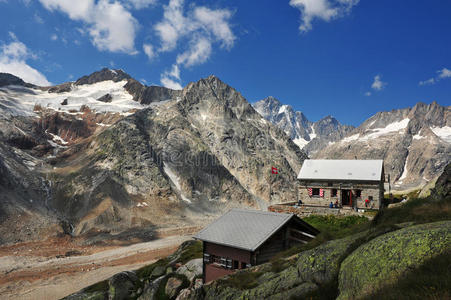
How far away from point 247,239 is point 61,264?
45393 mm

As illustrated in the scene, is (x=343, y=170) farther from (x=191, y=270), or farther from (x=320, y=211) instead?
(x=191, y=270)

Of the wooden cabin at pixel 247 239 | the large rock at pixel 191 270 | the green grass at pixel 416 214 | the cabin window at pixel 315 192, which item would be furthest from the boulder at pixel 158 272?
the cabin window at pixel 315 192

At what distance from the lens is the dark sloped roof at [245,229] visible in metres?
18.4

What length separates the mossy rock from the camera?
724cm

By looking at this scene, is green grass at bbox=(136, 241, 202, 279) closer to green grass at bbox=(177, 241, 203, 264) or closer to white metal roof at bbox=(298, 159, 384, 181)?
green grass at bbox=(177, 241, 203, 264)

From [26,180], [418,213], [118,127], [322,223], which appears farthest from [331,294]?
[118,127]

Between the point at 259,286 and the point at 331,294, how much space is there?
3.33 metres

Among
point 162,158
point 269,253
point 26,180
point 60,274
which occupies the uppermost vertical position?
point 162,158

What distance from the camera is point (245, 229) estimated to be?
65.5ft

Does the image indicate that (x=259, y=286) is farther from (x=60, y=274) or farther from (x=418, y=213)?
(x=60, y=274)

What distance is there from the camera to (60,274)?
44.9m

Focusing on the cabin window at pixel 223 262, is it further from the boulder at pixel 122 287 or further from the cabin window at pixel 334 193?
the cabin window at pixel 334 193

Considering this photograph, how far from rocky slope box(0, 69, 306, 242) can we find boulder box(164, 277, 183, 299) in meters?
51.6

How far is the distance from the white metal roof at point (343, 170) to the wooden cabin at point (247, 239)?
55.4 ft
